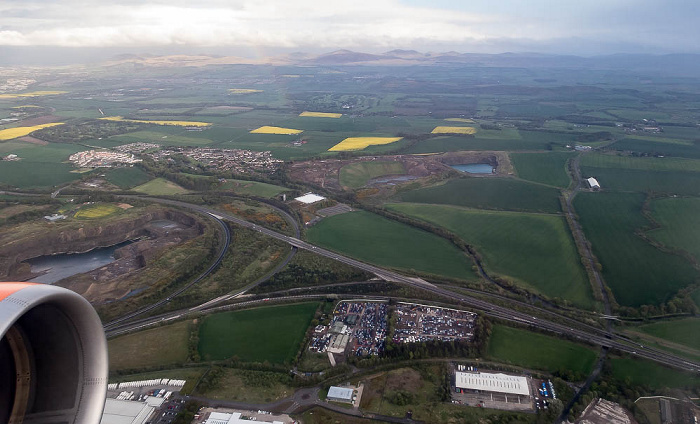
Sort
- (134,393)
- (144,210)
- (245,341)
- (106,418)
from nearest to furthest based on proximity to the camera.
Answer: (106,418), (134,393), (245,341), (144,210)

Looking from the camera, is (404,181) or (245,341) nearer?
(245,341)

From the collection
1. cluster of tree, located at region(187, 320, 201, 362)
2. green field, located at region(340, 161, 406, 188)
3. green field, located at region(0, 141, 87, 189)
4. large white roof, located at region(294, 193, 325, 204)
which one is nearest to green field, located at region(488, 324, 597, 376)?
cluster of tree, located at region(187, 320, 201, 362)

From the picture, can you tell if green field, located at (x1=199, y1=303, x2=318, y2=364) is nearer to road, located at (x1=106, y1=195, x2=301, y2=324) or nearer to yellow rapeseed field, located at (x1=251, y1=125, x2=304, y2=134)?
road, located at (x1=106, y1=195, x2=301, y2=324)

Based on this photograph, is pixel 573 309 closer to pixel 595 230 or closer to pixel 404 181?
pixel 595 230

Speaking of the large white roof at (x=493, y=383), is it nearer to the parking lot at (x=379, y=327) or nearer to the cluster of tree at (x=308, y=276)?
the parking lot at (x=379, y=327)

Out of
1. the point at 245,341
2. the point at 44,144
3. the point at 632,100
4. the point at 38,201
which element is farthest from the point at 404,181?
the point at 632,100

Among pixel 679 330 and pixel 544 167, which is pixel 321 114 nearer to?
pixel 544 167
